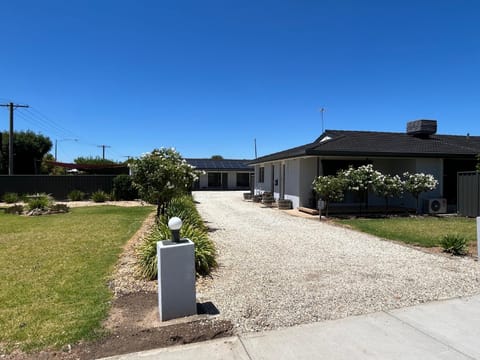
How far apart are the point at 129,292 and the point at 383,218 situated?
35.1 feet

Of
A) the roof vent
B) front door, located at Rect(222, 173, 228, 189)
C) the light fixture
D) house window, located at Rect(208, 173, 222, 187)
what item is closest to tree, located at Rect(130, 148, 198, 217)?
the light fixture

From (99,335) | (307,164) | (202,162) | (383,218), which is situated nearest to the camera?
(99,335)

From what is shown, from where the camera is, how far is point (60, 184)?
21328mm

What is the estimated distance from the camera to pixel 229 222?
11898 mm

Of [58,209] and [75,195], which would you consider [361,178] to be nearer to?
[58,209]

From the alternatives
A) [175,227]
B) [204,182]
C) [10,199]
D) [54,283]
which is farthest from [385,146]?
[204,182]

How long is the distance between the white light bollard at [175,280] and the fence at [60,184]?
18.8 m

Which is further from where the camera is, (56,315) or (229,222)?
(229,222)

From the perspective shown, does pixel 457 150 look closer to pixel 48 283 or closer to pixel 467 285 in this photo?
pixel 467 285

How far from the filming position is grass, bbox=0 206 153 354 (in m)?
3.48

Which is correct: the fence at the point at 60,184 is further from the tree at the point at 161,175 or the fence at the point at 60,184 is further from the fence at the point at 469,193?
the fence at the point at 469,193

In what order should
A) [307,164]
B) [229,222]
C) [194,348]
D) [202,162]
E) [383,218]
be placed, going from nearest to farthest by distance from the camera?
[194,348]
[229,222]
[383,218]
[307,164]
[202,162]

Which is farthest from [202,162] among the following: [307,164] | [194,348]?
[194,348]

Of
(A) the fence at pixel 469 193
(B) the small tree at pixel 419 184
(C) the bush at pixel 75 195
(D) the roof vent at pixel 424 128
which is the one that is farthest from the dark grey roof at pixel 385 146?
(C) the bush at pixel 75 195
